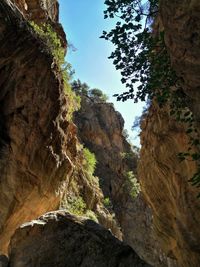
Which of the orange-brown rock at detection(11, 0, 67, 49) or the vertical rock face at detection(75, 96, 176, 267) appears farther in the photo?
the vertical rock face at detection(75, 96, 176, 267)

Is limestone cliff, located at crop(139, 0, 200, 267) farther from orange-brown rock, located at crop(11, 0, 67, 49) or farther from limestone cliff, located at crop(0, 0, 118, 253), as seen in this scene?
orange-brown rock, located at crop(11, 0, 67, 49)

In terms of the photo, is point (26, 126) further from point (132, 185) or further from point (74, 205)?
point (132, 185)

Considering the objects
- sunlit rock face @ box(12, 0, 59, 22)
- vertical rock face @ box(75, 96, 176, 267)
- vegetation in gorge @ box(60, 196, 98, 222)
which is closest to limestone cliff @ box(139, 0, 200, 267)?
vegetation in gorge @ box(60, 196, 98, 222)

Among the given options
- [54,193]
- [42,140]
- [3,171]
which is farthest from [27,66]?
[54,193]

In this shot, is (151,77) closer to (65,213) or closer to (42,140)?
(65,213)

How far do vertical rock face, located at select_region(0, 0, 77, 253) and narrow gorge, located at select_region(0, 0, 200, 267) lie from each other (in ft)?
0.15

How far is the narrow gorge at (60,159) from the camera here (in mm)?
10125

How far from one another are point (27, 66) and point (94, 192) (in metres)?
13.9

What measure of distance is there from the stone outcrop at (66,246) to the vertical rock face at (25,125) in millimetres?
4944

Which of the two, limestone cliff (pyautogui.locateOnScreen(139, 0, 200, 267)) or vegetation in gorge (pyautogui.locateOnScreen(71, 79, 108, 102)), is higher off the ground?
vegetation in gorge (pyautogui.locateOnScreen(71, 79, 108, 102))

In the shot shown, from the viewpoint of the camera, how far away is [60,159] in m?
19.5

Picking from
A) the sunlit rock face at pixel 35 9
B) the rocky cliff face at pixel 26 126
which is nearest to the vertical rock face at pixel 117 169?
the sunlit rock face at pixel 35 9

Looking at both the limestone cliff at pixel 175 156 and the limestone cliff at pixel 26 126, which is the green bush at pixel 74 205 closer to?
the limestone cliff at pixel 26 126

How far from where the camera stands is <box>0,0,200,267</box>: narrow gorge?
399 inches
